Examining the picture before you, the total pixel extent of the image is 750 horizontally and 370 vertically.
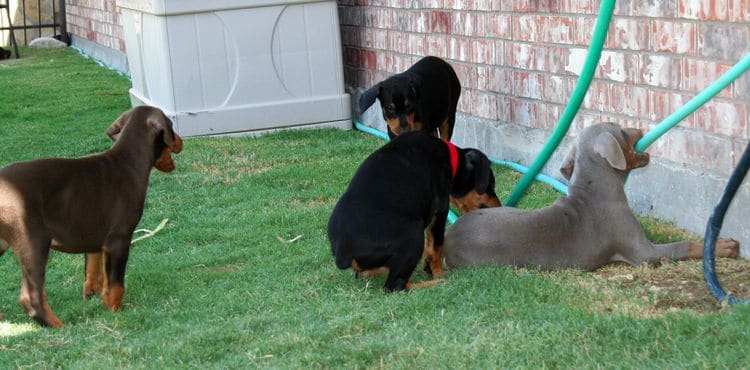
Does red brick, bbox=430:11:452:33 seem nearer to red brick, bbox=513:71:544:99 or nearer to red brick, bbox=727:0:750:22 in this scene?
red brick, bbox=513:71:544:99

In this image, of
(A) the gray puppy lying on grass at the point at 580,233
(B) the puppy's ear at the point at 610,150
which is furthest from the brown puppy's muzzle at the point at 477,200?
(B) the puppy's ear at the point at 610,150

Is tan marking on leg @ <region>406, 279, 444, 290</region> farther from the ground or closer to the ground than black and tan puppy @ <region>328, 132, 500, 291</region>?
closer to the ground

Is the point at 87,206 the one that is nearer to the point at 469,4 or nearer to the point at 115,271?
the point at 115,271

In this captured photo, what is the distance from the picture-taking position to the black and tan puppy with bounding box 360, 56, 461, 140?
27.1 ft

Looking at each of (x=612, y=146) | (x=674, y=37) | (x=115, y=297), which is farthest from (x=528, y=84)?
(x=115, y=297)

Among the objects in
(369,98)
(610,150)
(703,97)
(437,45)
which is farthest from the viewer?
(437,45)

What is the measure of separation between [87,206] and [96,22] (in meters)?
17.1

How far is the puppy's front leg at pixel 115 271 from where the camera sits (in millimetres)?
5668

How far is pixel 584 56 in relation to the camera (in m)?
7.27

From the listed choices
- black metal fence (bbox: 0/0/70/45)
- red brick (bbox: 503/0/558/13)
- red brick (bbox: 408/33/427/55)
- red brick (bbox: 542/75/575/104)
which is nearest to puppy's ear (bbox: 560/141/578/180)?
red brick (bbox: 542/75/575/104)

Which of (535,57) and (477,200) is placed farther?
(535,57)

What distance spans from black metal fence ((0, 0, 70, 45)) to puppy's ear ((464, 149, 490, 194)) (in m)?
22.5

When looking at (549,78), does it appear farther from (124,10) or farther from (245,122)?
(124,10)

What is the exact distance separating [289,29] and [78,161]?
576cm
